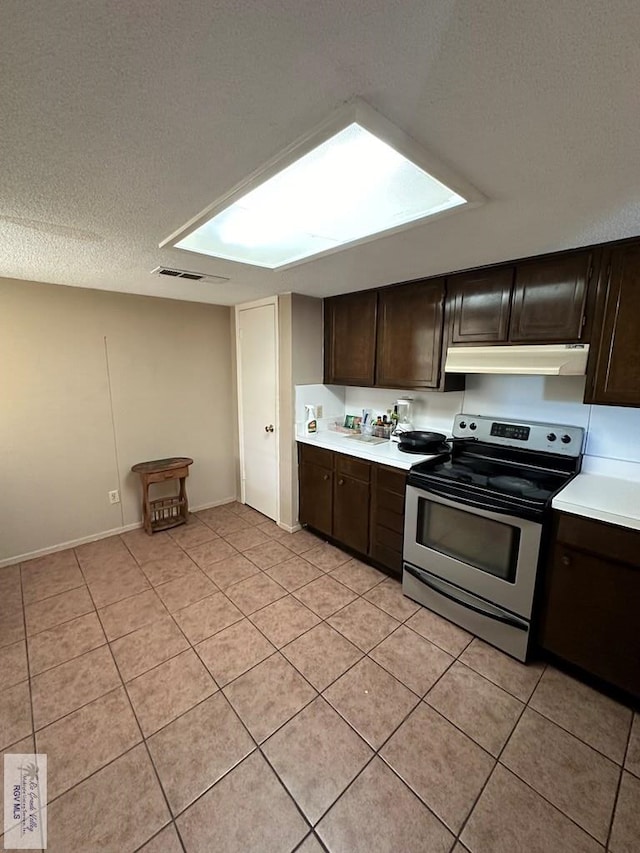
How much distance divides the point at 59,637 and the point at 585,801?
2.58m

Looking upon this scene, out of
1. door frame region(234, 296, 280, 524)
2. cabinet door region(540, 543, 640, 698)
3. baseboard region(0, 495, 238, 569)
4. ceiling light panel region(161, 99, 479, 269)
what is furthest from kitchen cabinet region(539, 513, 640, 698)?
baseboard region(0, 495, 238, 569)

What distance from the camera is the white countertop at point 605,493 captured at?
157 centimetres

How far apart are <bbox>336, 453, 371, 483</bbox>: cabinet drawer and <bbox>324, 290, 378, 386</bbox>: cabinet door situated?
2.19 ft

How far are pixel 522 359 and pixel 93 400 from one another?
10.6ft

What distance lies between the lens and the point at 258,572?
8.79 ft

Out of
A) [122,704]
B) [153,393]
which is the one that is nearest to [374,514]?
[122,704]

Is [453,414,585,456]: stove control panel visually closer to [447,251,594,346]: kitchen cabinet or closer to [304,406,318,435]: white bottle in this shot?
[447,251,594,346]: kitchen cabinet

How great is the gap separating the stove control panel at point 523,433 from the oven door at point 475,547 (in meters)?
0.63

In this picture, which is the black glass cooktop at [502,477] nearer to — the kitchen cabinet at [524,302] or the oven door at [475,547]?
the oven door at [475,547]

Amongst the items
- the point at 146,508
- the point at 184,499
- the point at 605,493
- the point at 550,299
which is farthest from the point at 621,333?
the point at 146,508

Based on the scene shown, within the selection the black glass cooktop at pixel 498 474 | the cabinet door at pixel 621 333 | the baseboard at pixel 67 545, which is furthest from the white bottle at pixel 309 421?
the cabinet door at pixel 621 333

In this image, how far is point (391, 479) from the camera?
245cm

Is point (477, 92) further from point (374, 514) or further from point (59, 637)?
point (59, 637)

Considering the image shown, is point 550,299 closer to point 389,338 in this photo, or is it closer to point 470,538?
point 389,338
